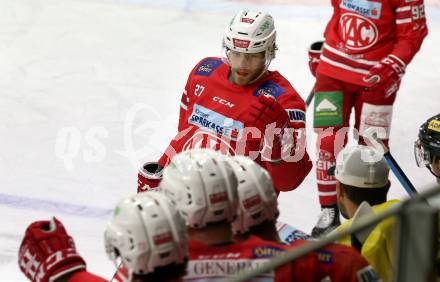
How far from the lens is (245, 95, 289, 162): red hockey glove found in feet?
11.1

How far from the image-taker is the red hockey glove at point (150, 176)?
3580 millimetres

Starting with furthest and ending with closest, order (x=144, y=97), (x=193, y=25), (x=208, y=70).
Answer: (x=193, y=25), (x=144, y=97), (x=208, y=70)

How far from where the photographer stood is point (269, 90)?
354 cm

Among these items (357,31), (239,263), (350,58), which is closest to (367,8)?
(357,31)

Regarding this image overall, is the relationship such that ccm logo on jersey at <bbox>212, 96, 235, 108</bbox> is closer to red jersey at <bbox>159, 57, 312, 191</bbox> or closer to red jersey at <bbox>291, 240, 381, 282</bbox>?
red jersey at <bbox>159, 57, 312, 191</bbox>

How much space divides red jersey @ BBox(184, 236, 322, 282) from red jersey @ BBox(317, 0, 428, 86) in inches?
76.4

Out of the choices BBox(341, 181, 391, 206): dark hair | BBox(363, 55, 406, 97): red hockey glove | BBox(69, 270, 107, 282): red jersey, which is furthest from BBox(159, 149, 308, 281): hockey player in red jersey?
BBox(363, 55, 406, 97): red hockey glove

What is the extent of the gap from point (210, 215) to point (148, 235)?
22cm

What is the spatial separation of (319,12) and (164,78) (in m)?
1.53

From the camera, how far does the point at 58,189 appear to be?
462 cm

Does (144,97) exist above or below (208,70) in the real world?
below

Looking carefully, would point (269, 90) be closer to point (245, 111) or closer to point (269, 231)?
point (245, 111)

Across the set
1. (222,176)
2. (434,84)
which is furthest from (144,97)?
(222,176)

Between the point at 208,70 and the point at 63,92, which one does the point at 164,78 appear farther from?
the point at 208,70
